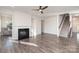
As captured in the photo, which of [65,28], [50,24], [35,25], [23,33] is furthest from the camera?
[50,24]

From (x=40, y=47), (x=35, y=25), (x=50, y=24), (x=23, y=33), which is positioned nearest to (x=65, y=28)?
(x=50, y=24)

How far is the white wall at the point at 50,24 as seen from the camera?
40.3 ft

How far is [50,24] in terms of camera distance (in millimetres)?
13203

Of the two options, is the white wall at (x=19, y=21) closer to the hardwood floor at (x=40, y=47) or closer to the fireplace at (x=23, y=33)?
the fireplace at (x=23, y=33)

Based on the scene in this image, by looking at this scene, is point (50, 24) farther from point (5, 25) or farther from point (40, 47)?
point (40, 47)

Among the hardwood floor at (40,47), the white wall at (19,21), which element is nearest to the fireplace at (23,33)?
the white wall at (19,21)

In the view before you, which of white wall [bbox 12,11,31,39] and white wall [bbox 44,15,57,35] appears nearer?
white wall [bbox 12,11,31,39]

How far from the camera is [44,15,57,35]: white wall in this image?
12287mm

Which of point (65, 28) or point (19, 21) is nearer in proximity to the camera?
point (19, 21)

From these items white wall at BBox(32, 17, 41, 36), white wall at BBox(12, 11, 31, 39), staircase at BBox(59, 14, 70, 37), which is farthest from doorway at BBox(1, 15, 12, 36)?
staircase at BBox(59, 14, 70, 37)

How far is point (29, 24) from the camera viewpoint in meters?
10.6

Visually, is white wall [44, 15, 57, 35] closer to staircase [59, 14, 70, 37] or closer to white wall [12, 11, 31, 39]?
staircase [59, 14, 70, 37]
